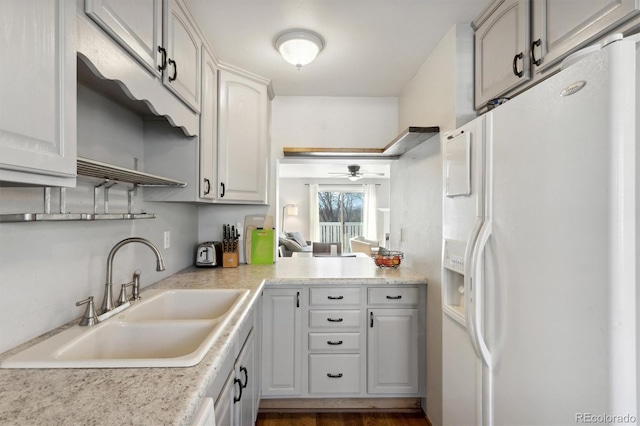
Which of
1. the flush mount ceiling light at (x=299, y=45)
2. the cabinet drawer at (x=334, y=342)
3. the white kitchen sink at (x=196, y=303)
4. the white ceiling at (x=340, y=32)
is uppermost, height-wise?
the white ceiling at (x=340, y=32)

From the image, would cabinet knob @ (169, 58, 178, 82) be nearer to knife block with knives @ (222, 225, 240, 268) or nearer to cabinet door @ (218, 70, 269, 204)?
cabinet door @ (218, 70, 269, 204)

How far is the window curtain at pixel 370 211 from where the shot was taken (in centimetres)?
802

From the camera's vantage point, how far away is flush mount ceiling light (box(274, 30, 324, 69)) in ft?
5.83

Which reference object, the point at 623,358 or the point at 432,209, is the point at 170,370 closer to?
the point at 623,358

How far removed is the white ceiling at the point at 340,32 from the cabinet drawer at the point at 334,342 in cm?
185

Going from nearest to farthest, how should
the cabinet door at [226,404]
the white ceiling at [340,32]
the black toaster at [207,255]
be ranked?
the cabinet door at [226,404], the white ceiling at [340,32], the black toaster at [207,255]

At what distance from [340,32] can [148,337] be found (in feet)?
5.83

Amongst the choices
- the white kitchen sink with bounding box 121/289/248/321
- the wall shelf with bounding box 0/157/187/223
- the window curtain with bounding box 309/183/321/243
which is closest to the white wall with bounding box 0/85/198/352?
the wall shelf with bounding box 0/157/187/223

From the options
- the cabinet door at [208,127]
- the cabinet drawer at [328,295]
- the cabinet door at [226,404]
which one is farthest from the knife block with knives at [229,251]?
the cabinet door at [226,404]

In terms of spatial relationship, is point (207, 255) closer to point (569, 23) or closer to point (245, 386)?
point (245, 386)

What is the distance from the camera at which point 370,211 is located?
8.04 metres

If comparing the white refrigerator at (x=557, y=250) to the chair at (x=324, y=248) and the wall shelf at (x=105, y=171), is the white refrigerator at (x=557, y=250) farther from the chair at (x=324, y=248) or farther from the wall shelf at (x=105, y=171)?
the chair at (x=324, y=248)

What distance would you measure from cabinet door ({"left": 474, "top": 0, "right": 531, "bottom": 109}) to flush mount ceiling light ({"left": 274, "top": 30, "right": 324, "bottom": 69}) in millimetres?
879

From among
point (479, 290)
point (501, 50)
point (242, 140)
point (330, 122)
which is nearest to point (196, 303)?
point (242, 140)
